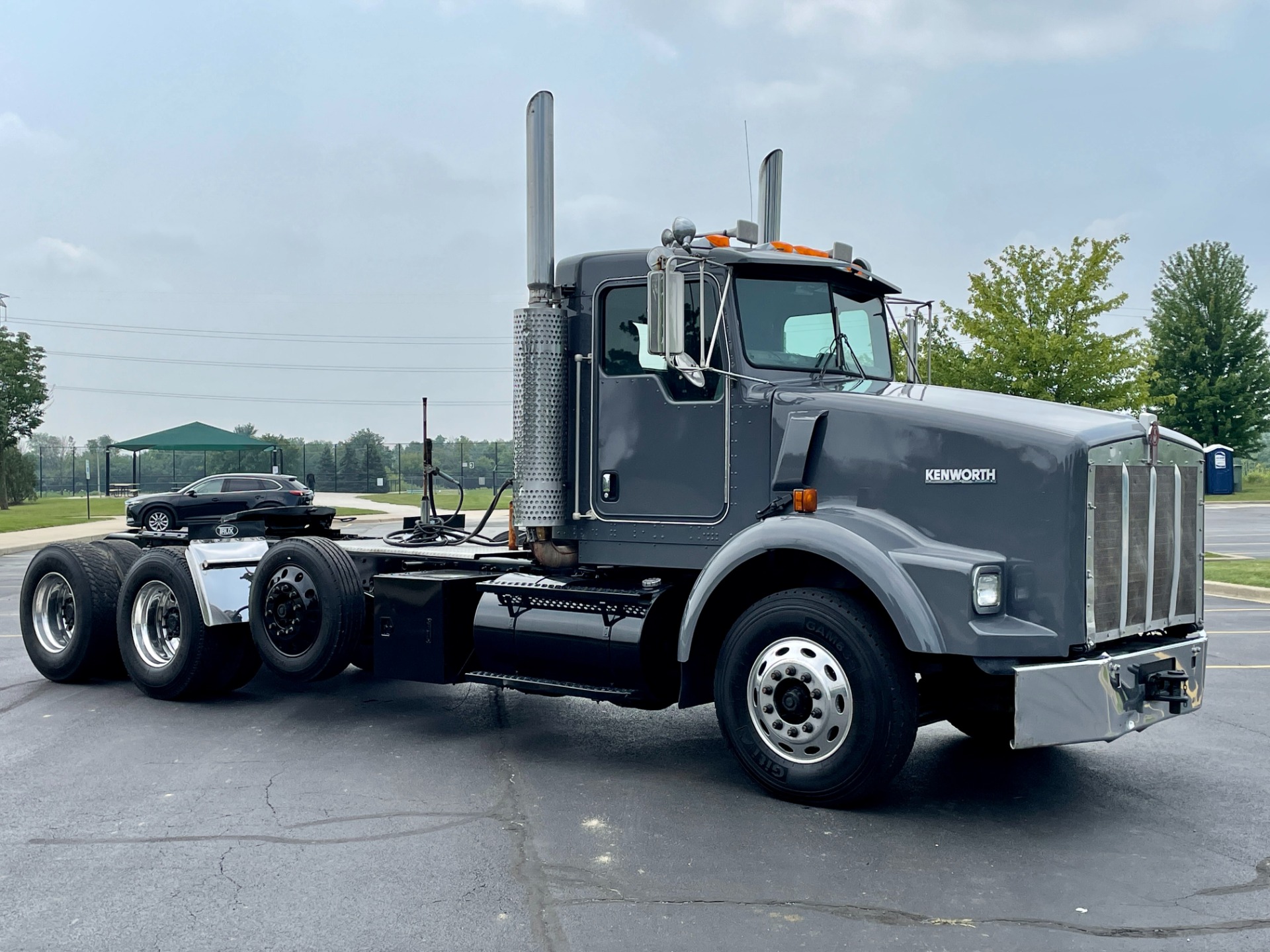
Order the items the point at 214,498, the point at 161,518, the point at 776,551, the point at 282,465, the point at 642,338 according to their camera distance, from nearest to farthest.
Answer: the point at 776,551, the point at 642,338, the point at 161,518, the point at 214,498, the point at 282,465

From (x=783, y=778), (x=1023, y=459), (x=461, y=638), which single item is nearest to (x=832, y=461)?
(x=1023, y=459)

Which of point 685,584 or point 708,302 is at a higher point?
point 708,302

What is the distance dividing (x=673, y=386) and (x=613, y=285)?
0.75 metres

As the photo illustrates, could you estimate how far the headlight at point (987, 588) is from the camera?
16.6 feet

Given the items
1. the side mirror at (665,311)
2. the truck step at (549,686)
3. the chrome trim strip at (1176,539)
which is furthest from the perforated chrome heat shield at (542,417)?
the chrome trim strip at (1176,539)

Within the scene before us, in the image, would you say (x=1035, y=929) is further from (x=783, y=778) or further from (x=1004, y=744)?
(x=1004, y=744)

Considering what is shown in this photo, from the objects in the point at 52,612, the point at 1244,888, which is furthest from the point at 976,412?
the point at 52,612

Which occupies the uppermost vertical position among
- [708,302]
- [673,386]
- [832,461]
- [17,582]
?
[708,302]

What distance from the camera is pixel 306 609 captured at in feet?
24.4

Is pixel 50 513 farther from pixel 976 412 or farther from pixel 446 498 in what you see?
pixel 976 412

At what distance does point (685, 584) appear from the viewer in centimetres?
637

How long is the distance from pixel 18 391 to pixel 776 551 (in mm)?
44935

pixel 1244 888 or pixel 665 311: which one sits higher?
pixel 665 311

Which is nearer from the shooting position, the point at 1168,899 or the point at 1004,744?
the point at 1168,899
